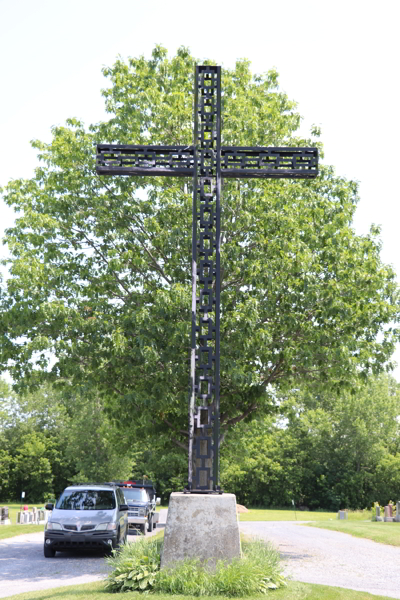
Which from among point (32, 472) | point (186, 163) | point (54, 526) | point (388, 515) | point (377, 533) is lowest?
point (388, 515)

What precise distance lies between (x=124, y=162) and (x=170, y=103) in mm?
8432

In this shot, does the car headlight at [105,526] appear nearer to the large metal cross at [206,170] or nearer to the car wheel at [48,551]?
the car wheel at [48,551]

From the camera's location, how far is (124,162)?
1016cm

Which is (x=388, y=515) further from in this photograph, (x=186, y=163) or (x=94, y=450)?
(x=186, y=163)

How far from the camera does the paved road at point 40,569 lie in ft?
37.9

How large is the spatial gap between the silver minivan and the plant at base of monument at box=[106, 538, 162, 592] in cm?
606

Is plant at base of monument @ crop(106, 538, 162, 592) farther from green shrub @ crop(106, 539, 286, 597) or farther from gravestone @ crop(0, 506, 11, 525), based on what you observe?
gravestone @ crop(0, 506, 11, 525)

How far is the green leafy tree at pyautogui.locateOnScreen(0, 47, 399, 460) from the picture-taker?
619 inches

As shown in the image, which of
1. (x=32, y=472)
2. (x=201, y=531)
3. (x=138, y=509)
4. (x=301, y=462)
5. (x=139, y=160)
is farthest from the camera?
(x=301, y=462)

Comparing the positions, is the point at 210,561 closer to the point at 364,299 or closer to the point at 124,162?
A: the point at 124,162

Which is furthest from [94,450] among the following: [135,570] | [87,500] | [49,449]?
[135,570]

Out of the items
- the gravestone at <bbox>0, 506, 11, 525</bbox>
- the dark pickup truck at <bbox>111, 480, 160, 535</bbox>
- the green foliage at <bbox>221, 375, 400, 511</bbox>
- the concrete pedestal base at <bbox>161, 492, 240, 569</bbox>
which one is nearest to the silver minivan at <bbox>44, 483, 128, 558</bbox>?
the dark pickup truck at <bbox>111, 480, 160, 535</bbox>

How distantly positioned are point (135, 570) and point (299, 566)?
21.9 feet

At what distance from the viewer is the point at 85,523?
16.1 meters
